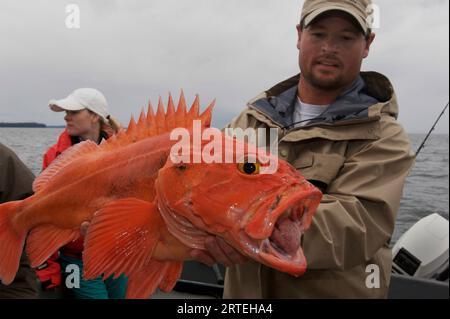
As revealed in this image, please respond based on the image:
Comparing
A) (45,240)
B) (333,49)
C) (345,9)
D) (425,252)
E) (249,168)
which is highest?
(345,9)

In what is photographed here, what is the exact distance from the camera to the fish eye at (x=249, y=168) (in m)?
1.57

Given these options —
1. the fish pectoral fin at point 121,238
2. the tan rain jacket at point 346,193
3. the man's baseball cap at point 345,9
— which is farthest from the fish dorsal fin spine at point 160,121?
the man's baseball cap at point 345,9

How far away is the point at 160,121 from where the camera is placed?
70.6 inches

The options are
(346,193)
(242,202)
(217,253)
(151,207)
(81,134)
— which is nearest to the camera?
(242,202)

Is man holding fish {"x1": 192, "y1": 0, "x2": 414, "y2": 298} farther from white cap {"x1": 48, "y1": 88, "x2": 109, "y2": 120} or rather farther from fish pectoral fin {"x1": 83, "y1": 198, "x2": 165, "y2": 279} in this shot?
white cap {"x1": 48, "y1": 88, "x2": 109, "y2": 120}

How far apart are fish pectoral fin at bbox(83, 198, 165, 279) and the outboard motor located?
464 cm

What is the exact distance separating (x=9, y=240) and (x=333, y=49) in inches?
83.6

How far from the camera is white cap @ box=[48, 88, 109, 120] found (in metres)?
2.36

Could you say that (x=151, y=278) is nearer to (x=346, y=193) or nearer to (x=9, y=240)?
(x=9, y=240)

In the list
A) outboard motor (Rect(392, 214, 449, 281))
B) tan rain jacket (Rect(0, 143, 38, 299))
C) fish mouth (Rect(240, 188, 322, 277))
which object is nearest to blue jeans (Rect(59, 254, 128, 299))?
tan rain jacket (Rect(0, 143, 38, 299))

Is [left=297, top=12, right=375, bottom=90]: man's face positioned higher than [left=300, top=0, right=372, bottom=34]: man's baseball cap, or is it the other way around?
[left=300, top=0, right=372, bottom=34]: man's baseball cap

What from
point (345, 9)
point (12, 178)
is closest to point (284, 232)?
point (345, 9)

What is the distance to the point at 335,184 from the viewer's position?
2355mm
